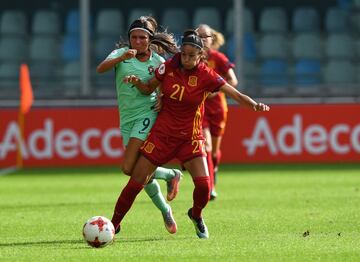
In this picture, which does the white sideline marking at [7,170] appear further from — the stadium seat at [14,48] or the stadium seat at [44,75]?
the stadium seat at [14,48]

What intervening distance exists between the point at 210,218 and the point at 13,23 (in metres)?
15.4

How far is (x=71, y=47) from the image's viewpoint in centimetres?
2627

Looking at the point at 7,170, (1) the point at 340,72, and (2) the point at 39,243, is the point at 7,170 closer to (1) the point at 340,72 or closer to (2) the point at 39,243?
(1) the point at 340,72

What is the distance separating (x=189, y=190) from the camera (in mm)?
16469

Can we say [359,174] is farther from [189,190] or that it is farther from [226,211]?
[226,211]

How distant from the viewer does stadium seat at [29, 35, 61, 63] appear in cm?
2614

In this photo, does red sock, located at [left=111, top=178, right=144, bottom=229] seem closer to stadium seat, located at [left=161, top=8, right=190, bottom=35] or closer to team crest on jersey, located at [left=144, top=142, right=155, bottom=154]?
team crest on jersey, located at [left=144, top=142, right=155, bottom=154]

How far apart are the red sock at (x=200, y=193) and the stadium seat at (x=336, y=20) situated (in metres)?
16.8

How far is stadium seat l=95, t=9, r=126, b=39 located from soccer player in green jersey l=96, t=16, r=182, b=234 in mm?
15695

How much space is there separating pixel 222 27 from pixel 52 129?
658 cm

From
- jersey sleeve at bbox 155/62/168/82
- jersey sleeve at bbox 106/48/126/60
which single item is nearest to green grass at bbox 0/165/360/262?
jersey sleeve at bbox 155/62/168/82

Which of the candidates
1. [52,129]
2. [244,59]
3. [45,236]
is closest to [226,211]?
[45,236]

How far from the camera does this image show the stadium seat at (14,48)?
26109mm

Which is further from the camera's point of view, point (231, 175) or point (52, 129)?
point (52, 129)
